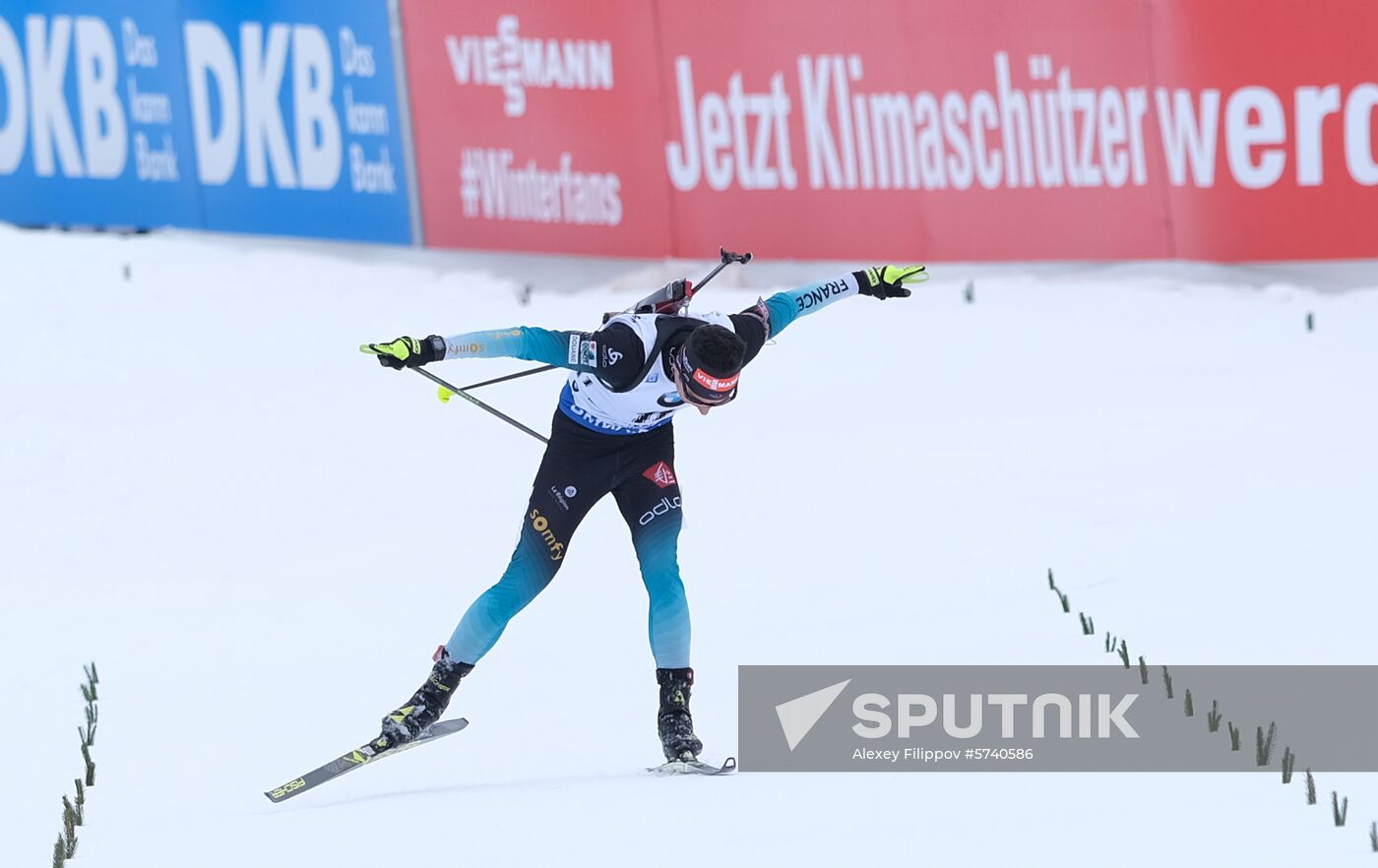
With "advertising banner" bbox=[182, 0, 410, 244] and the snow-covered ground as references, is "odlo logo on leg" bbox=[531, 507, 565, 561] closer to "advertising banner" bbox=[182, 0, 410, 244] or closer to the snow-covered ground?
the snow-covered ground

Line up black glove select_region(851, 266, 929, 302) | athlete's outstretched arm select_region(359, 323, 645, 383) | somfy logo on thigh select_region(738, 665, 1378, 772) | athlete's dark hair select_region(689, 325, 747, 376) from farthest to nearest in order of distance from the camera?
1. black glove select_region(851, 266, 929, 302)
2. athlete's outstretched arm select_region(359, 323, 645, 383)
3. athlete's dark hair select_region(689, 325, 747, 376)
4. somfy logo on thigh select_region(738, 665, 1378, 772)

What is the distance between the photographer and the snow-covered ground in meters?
5.04

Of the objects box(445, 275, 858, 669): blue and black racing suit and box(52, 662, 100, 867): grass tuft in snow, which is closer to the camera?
box(52, 662, 100, 867): grass tuft in snow

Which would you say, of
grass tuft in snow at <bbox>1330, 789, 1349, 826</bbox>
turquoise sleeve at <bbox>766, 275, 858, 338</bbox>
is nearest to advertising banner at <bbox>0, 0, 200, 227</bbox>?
turquoise sleeve at <bbox>766, 275, 858, 338</bbox>

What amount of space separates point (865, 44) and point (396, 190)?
3.63m

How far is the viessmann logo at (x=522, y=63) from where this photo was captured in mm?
12531

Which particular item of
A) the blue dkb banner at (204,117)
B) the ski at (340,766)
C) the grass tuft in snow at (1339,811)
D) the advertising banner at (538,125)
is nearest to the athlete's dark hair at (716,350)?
the ski at (340,766)

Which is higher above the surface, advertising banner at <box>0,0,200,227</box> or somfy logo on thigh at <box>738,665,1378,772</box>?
advertising banner at <box>0,0,200,227</box>

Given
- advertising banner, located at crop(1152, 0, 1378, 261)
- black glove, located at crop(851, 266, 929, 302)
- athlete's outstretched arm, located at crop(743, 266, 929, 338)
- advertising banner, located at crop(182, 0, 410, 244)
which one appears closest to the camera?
athlete's outstretched arm, located at crop(743, 266, 929, 338)

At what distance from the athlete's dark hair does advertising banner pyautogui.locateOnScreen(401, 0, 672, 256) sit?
7.02m

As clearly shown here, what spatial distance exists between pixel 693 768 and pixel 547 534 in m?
0.81

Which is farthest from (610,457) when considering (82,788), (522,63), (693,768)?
(522,63)

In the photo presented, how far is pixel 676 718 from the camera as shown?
5738 mm

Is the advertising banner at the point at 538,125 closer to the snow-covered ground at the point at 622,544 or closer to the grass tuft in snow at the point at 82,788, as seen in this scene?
the snow-covered ground at the point at 622,544
